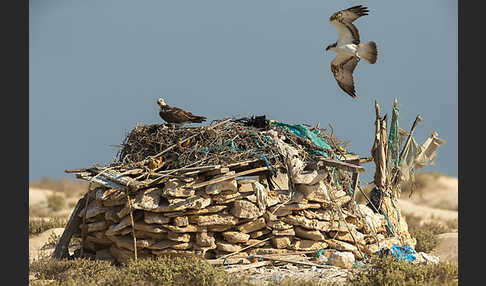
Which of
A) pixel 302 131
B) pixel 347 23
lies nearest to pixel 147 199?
pixel 302 131

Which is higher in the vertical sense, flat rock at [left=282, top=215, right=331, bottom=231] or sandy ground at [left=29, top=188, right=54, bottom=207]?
sandy ground at [left=29, top=188, right=54, bottom=207]

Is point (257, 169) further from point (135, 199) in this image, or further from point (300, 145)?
point (135, 199)

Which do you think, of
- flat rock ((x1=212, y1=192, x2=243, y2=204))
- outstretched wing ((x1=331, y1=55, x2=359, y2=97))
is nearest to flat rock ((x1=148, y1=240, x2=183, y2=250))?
flat rock ((x1=212, y1=192, x2=243, y2=204))

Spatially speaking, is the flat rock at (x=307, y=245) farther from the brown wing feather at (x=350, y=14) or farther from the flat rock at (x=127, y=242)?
the brown wing feather at (x=350, y=14)

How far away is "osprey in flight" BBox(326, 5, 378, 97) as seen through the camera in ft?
26.5

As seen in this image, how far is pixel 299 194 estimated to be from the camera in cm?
830

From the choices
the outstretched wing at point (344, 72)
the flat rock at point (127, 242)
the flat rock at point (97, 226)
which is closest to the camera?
the flat rock at point (127, 242)

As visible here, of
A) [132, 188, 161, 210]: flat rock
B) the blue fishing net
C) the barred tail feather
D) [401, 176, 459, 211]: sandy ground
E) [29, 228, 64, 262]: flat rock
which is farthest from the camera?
[401, 176, 459, 211]: sandy ground

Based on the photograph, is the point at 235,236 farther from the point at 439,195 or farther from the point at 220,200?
the point at 439,195

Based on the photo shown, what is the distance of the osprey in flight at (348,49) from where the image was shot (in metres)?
8.09

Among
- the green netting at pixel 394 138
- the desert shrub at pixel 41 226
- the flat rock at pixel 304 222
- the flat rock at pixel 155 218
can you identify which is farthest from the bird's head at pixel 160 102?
the desert shrub at pixel 41 226

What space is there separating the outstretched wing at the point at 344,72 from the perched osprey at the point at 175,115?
2448 mm

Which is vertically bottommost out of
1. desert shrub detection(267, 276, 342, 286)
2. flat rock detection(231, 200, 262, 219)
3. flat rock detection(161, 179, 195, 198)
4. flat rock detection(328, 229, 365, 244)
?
desert shrub detection(267, 276, 342, 286)

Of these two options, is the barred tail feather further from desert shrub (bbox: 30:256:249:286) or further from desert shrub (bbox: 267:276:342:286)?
desert shrub (bbox: 30:256:249:286)
